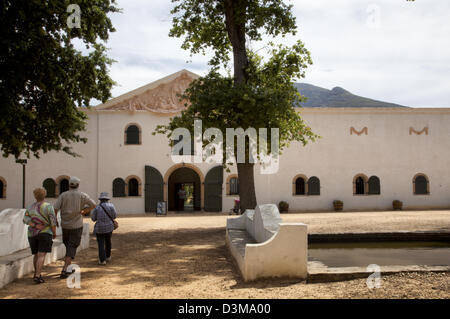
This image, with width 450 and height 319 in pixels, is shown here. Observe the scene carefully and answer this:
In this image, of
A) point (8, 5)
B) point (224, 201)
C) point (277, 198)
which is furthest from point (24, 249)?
point (277, 198)

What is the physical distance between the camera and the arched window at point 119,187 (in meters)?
21.4

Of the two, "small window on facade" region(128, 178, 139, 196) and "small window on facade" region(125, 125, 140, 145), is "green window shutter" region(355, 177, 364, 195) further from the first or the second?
"small window on facade" region(125, 125, 140, 145)

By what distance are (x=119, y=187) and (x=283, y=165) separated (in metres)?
9.43

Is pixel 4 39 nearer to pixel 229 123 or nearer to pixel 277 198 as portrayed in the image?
pixel 229 123

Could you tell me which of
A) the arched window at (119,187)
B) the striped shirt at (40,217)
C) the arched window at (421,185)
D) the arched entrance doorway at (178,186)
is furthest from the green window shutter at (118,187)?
the arched window at (421,185)

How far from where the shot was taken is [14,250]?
720cm

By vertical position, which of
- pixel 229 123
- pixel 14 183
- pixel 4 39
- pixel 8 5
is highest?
pixel 8 5

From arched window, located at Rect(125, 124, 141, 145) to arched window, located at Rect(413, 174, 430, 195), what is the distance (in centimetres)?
1663

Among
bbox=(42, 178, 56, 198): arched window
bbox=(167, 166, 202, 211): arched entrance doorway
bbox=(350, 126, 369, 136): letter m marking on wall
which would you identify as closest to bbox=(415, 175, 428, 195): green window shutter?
bbox=(350, 126, 369, 136): letter m marking on wall

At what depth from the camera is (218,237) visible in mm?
11336

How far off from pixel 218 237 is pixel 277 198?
11291 millimetres

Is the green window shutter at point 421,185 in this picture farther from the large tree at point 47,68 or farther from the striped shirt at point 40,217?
the striped shirt at point 40,217

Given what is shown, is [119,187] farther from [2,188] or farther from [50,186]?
[2,188]

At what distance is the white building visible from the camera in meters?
21.4
